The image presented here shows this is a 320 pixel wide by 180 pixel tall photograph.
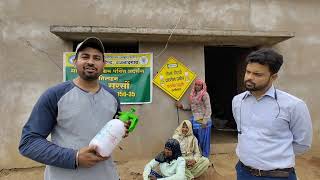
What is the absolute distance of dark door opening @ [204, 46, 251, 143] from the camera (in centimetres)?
934

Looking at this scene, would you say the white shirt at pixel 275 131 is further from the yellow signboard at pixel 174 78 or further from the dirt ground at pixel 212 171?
the yellow signboard at pixel 174 78

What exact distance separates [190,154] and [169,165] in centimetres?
72

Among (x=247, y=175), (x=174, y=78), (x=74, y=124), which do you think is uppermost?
(x=174, y=78)

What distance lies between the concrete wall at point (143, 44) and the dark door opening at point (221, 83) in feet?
6.05

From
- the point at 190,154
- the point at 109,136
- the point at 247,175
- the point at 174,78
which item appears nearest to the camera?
the point at 109,136

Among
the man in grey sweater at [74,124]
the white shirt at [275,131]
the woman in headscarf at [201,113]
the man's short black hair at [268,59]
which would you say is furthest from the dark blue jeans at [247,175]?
the woman in headscarf at [201,113]

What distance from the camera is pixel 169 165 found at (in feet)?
17.0

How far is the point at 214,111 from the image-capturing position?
1036 centimetres

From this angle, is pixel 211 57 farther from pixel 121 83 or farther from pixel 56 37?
pixel 56 37

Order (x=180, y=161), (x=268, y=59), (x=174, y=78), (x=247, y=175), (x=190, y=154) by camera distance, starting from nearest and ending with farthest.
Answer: (x=268, y=59) → (x=247, y=175) → (x=180, y=161) → (x=190, y=154) → (x=174, y=78)

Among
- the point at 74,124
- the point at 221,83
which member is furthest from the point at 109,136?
the point at 221,83

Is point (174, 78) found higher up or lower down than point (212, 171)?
higher up

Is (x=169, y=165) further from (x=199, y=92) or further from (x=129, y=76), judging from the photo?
(x=129, y=76)

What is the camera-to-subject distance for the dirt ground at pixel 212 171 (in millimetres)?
5996
